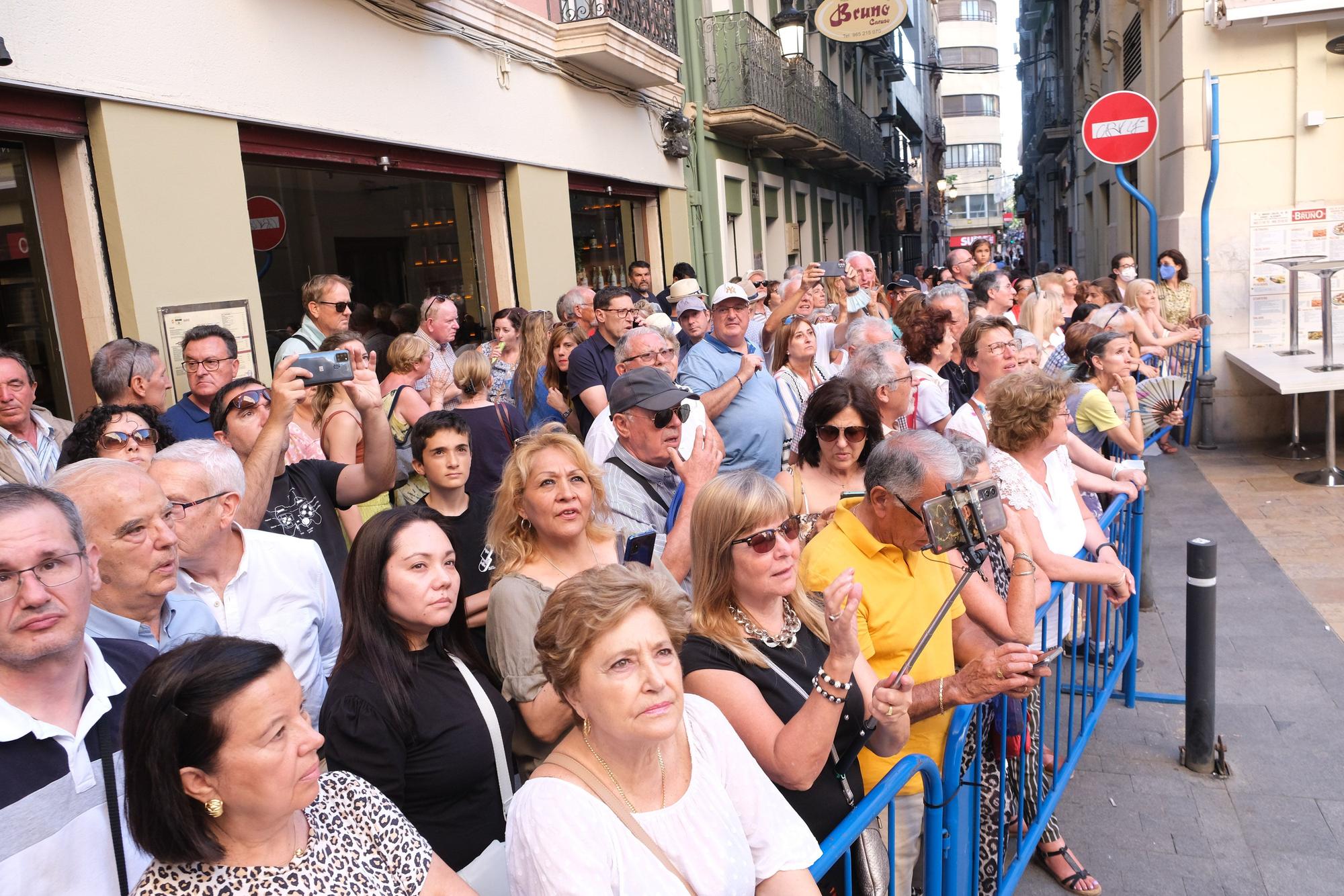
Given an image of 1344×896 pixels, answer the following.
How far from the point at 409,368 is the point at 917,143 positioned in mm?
47334

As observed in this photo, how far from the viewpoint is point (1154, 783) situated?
4566 millimetres

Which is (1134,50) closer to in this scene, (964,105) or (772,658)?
(772,658)

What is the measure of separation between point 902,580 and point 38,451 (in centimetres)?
373

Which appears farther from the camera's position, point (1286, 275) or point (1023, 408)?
point (1286, 275)

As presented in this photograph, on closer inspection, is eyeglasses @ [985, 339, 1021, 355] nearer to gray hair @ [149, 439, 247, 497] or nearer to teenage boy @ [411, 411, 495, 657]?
teenage boy @ [411, 411, 495, 657]

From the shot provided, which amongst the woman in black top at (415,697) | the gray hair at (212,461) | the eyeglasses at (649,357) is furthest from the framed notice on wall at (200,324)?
the woman in black top at (415,697)

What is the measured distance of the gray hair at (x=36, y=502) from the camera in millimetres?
2244

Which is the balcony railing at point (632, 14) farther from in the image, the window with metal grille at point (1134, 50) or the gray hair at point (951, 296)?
the window with metal grille at point (1134, 50)

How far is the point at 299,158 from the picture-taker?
287 inches

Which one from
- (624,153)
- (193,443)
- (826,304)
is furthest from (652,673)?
(624,153)

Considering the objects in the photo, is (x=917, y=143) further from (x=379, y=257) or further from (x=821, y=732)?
(x=821, y=732)

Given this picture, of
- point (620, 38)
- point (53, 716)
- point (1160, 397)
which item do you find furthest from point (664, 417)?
point (620, 38)

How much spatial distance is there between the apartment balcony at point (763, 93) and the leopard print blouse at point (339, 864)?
49.1 feet

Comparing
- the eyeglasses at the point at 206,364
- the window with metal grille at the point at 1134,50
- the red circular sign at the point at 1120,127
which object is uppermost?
the window with metal grille at the point at 1134,50
